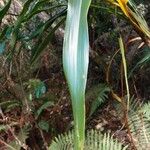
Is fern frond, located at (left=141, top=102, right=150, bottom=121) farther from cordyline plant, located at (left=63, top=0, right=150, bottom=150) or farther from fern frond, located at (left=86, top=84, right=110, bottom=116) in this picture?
cordyline plant, located at (left=63, top=0, right=150, bottom=150)

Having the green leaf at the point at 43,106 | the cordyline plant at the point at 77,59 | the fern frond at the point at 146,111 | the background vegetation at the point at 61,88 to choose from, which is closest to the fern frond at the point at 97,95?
the background vegetation at the point at 61,88

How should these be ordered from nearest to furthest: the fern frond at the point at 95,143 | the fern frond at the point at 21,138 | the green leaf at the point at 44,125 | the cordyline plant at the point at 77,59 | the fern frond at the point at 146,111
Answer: the cordyline plant at the point at 77,59 < the fern frond at the point at 95,143 < the fern frond at the point at 146,111 < the fern frond at the point at 21,138 < the green leaf at the point at 44,125

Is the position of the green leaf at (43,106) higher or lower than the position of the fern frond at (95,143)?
higher

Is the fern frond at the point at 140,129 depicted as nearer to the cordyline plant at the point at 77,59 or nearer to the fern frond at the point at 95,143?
the fern frond at the point at 95,143

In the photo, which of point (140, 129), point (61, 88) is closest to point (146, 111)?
point (140, 129)

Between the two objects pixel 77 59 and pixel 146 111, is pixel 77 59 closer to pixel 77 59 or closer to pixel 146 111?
pixel 77 59

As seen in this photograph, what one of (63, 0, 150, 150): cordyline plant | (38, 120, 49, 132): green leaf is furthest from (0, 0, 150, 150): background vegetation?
(63, 0, 150, 150): cordyline plant

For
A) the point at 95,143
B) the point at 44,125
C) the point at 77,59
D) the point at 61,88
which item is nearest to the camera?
the point at 77,59

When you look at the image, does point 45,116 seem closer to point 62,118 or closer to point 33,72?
point 62,118

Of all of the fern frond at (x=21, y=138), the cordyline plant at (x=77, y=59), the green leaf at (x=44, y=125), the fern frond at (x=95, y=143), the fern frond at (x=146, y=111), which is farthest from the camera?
the green leaf at (x=44, y=125)
